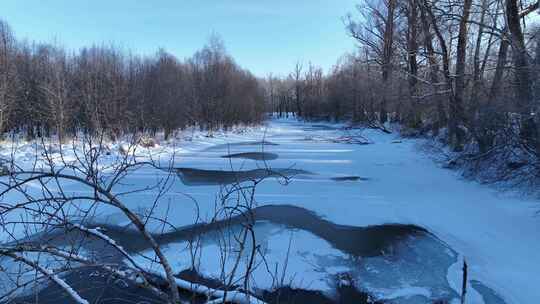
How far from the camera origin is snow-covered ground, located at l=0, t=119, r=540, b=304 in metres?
4.84

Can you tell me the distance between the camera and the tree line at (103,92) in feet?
56.3

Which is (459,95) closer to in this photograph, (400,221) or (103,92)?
(400,221)

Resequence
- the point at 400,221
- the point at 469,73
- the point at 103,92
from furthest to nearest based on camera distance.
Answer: the point at 103,92, the point at 469,73, the point at 400,221

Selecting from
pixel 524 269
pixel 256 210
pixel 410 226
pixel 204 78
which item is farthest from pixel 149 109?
pixel 524 269

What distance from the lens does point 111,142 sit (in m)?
17.5

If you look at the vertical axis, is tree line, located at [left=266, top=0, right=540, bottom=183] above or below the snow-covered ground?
above

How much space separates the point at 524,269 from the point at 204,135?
22.1m

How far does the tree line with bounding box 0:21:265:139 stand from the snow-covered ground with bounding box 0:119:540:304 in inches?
176

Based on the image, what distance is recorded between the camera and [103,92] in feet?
61.8

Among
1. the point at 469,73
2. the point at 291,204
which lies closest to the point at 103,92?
the point at 291,204

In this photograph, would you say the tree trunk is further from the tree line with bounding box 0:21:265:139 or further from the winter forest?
the tree line with bounding box 0:21:265:139

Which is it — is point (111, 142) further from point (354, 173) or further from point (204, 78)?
point (204, 78)

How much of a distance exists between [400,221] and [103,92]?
17.0m

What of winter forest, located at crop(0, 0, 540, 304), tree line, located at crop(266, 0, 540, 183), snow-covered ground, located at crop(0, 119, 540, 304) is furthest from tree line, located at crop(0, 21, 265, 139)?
tree line, located at crop(266, 0, 540, 183)
